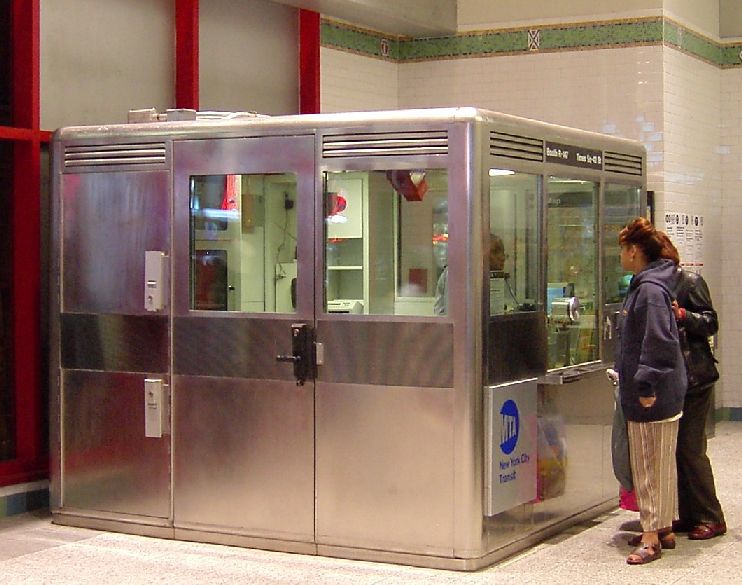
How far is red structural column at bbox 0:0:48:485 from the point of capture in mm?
8109

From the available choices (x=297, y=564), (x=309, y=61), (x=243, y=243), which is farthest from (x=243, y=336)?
(x=309, y=61)

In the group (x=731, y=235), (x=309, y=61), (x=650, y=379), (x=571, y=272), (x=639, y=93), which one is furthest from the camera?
(x=731, y=235)

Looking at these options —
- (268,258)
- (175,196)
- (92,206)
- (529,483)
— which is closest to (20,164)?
(92,206)

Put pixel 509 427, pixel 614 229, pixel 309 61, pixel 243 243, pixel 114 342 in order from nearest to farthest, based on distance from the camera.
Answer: pixel 509 427 → pixel 243 243 → pixel 114 342 → pixel 614 229 → pixel 309 61

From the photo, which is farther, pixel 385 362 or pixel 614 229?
pixel 614 229

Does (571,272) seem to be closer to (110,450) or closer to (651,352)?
(651,352)

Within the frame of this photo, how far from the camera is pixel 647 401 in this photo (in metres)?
6.58

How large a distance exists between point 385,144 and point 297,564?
7.20 ft

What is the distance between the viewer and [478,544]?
21.9 feet

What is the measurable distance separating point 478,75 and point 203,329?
16.1 feet

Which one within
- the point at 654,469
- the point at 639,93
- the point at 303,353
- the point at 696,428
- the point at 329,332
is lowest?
the point at 654,469

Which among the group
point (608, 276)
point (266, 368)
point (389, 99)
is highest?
point (389, 99)

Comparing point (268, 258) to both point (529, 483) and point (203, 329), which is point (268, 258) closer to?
point (203, 329)

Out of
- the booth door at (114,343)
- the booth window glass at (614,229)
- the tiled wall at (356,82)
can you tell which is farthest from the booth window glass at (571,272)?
the tiled wall at (356,82)
